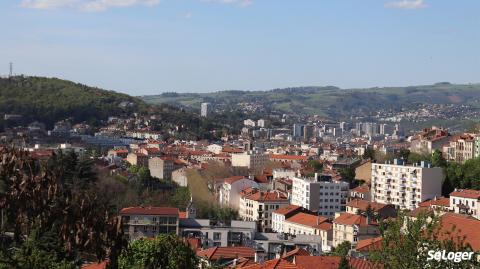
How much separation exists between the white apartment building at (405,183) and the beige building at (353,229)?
21.7 ft

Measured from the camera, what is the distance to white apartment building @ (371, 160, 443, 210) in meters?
47.3

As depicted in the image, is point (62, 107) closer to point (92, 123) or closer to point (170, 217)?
point (92, 123)

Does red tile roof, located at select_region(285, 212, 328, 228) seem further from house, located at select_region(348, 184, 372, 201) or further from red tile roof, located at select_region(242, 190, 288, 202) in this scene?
house, located at select_region(348, 184, 372, 201)

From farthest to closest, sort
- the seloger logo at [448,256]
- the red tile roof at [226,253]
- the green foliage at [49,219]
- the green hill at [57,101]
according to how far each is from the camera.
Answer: the green hill at [57,101] → the red tile roof at [226,253] → the green foliage at [49,219] → the seloger logo at [448,256]

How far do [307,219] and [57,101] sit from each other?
254 ft

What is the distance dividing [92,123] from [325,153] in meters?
34.7

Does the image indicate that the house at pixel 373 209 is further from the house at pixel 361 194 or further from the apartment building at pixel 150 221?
the apartment building at pixel 150 221

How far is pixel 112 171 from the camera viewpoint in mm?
55938

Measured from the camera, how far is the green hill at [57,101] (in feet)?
358

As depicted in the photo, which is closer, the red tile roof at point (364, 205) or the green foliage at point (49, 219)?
the green foliage at point (49, 219)

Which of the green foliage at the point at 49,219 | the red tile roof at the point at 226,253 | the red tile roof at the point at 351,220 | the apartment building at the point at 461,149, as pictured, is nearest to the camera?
the green foliage at the point at 49,219

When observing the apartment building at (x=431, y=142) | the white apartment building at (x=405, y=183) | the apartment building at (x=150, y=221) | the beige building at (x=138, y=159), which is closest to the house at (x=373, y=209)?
the white apartment building at (x=405, y=183)

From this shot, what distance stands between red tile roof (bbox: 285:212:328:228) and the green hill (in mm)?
66840

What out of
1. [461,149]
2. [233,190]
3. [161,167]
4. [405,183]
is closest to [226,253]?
[405,183]
